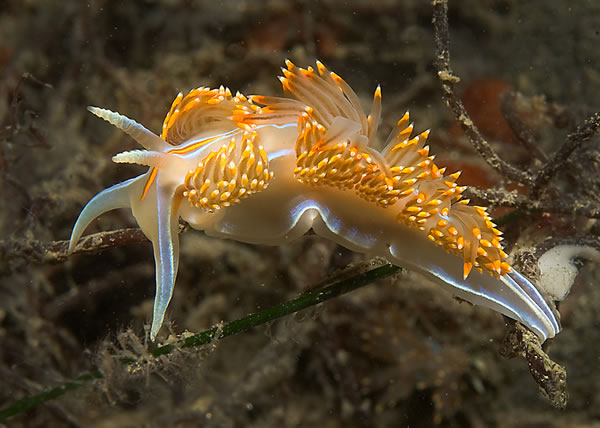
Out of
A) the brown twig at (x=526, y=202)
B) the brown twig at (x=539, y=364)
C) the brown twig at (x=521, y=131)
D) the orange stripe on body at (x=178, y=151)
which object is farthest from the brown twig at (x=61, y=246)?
the brown twig at (x=521, y=131)

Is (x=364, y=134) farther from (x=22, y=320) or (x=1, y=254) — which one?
(x=22, y=320)

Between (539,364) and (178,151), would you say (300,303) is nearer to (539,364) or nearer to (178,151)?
(178,151)

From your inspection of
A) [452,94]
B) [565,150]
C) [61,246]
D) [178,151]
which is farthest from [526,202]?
[61,246]

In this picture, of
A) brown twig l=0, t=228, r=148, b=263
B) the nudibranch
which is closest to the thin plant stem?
the nudibranch

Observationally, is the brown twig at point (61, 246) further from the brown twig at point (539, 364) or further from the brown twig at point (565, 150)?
the brown twig at point (565, 150)

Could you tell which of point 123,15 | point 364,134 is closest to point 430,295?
point 364,134
